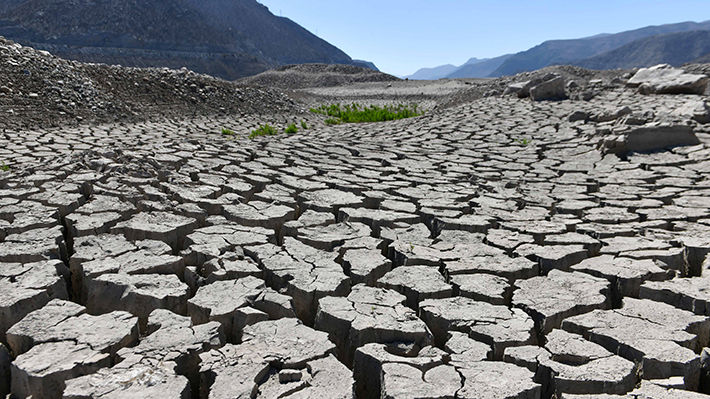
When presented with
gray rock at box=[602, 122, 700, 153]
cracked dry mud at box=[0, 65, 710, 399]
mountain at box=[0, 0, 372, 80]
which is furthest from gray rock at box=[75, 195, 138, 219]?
mountain at box=[0, 0, 372, 80]

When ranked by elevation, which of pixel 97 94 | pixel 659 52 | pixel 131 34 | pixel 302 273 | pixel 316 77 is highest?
pixel 131 34

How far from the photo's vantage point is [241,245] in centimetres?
266

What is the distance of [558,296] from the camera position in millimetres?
2186

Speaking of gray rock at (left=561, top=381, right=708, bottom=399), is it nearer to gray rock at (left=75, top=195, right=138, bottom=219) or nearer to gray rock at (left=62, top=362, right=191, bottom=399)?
gray rock at (left=62, top=362, right=191, bottom=399)

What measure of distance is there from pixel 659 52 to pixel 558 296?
9535cm

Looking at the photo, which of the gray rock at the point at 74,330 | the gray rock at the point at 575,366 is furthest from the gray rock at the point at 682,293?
the gray rock at the point at 74,330

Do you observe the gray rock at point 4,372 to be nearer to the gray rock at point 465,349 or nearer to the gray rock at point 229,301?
the gray rock at point 229,301

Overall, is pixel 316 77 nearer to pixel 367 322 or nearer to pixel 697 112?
pixel 697 112

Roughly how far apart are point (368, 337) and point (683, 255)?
1.93m

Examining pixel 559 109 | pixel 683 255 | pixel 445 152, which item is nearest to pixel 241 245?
pixel 683 255

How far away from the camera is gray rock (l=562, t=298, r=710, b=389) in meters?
1.68

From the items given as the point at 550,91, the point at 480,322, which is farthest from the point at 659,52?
the point at 480,322

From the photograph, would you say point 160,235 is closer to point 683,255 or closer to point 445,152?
point 683,255

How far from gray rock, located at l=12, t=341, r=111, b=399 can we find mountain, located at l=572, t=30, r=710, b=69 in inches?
3395
